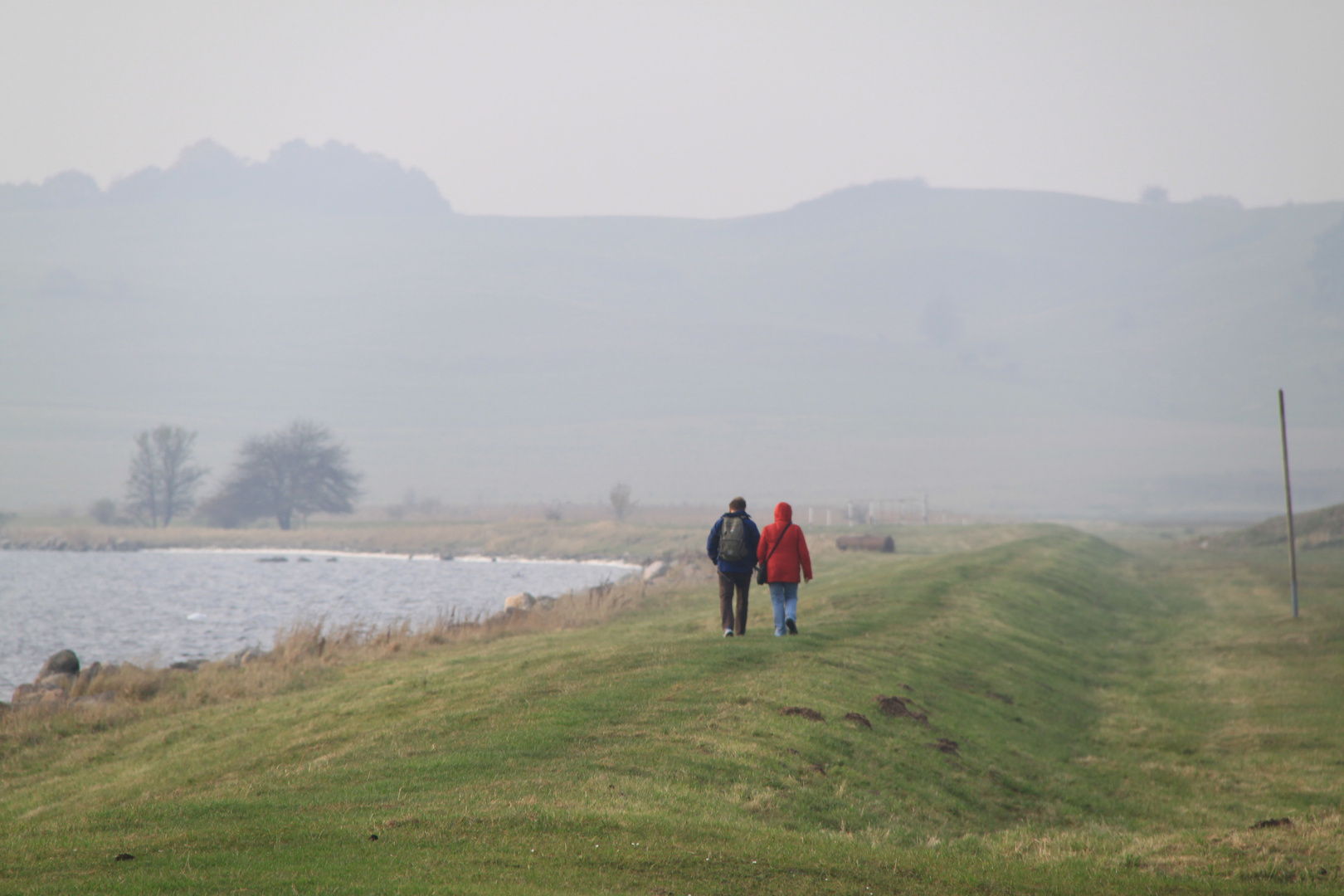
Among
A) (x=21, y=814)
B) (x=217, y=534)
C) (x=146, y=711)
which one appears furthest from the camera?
(x=217, y=534)

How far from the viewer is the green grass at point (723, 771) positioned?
32.4 ft

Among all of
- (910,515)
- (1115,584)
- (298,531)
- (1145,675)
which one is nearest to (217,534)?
(298,531)

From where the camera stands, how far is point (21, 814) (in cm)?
1526

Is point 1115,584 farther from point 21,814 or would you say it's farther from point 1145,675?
point 21,814

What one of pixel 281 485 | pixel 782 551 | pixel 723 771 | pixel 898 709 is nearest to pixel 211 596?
pixel 782 551

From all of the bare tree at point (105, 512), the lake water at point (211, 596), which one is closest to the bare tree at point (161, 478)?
the bare tree at point (105, 512)

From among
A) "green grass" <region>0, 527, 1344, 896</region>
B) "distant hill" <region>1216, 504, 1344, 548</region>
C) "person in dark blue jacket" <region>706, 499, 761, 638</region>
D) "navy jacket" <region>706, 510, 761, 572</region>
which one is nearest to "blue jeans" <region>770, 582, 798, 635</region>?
"green grass" <region>0, 527, 1344, 896</region>

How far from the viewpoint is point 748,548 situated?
67.4 feet

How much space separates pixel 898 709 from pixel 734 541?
452cm

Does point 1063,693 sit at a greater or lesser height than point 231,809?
lesser

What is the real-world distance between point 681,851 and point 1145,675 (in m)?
22.9

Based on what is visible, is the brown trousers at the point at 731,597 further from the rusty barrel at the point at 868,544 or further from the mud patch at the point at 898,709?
the rusty barrel at the point at 868,544

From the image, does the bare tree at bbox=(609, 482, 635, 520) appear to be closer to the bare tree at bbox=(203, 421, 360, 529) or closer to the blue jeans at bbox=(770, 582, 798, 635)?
the bare tree at bbox=(203, 421, 360, 529)

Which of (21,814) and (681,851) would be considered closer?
(681,851)
